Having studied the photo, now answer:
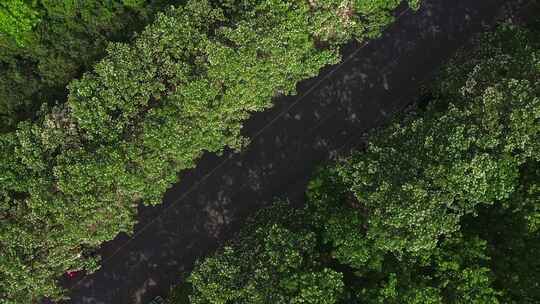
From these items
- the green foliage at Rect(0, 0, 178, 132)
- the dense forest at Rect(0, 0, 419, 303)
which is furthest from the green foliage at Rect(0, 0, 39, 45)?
the green foliage at Rect(0, 0, 178, 132)

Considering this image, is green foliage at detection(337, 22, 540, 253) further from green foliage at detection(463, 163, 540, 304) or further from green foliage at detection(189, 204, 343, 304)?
green foliage at detection(189, 204, 343, 304)

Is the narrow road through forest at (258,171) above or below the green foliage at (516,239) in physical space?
above

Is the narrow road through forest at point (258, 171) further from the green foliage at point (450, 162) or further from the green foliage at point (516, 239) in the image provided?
the green foliage at point (516, 239)

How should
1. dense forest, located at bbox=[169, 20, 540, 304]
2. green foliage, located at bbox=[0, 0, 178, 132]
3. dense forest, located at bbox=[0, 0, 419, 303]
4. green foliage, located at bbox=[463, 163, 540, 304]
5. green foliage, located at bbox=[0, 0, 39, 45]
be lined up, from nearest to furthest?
dense forest, located at bbox=[169, 20, 540, 304]
dense forest, located at bbox=[0, 0, 419, 303]
green foliage, located at bbox=[463, 163, 540, 304]
green foliage, located at bbox=[0, 0, 39, 45]
green foliage, located at bbox=[0, 0, 178, 132]

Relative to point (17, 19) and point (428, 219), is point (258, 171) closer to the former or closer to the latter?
point (428, 219)

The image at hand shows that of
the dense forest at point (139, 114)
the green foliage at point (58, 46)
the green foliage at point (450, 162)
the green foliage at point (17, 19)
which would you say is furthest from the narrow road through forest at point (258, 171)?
the green foliage at point (17, 19)

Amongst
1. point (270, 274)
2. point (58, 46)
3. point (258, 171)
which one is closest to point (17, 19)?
point (58, 46)

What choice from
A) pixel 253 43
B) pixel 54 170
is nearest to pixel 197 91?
pixel 253 43
